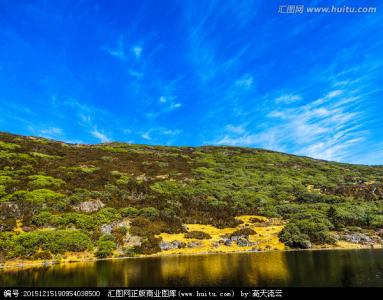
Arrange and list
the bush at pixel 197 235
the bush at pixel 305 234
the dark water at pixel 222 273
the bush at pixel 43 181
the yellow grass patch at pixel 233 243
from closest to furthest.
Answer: the dark water at pixel 222 273
the yellow grass patch at pixel 233 243
the bush at pixel 305 234
the bush at pixel 197 235
the bush at pixel 43 181

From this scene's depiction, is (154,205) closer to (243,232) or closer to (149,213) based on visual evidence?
(149,213)

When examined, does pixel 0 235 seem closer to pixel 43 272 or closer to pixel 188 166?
pixel 43 272

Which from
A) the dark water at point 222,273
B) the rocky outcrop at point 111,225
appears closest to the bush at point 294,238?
the dark water at point 222,273

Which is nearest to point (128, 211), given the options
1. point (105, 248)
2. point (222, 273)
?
point (105, 248)

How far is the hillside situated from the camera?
50.9m

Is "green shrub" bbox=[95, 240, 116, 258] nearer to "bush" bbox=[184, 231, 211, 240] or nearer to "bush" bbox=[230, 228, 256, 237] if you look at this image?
"bush" bbox=[184, 231, 211, 240]

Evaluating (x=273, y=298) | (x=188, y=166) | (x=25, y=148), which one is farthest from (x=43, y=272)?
(x=188, y=166)

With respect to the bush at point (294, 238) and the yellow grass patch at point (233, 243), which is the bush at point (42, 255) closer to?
the yellow grass patch at point (233, 243)

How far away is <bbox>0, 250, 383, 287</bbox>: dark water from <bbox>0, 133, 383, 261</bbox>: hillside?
11440 mm

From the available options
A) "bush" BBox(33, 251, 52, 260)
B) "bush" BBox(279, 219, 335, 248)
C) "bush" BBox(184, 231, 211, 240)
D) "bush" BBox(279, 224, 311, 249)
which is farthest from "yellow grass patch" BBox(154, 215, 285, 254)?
"bush" BBox(33, 251, 52, 260)

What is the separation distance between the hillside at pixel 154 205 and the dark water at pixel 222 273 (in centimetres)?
1144

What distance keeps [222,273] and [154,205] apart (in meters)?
Result: 37.0

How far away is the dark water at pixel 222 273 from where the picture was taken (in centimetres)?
2692

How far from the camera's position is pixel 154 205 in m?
66.4
